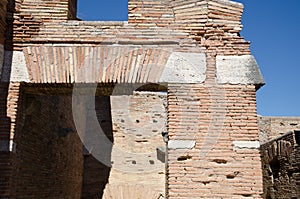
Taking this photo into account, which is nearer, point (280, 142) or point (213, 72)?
point (213, 72)

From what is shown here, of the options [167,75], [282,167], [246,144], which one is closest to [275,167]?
[282,167]

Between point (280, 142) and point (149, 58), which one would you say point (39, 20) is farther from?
point (280, 142)

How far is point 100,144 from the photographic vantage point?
1120 centimetres

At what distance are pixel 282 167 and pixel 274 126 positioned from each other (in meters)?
8.76

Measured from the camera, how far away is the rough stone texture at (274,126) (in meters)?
16.6

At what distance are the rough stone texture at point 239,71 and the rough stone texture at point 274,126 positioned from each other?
11.9 m

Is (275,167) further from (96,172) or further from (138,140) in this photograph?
(96,172)

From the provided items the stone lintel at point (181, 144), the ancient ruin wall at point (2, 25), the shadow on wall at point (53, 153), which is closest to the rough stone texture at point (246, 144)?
the stone lintel at point (181, 144)

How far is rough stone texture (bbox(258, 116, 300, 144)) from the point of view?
655 inches

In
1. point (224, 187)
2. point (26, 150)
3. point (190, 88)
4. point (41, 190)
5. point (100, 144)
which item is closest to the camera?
point (224, 187)

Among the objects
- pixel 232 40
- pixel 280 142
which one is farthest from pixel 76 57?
pixel 280 142

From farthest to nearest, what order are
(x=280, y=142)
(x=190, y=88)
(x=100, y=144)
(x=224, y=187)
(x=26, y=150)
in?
(x=100, y=144) < (x=280, y=142) < (x=26, y=150) < (x=190, y=88) < (x=224, y=187)

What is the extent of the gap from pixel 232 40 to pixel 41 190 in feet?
14.9

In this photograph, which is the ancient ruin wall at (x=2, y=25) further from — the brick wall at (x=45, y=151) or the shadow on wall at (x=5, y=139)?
the brick wall at (x=45, y=151)
